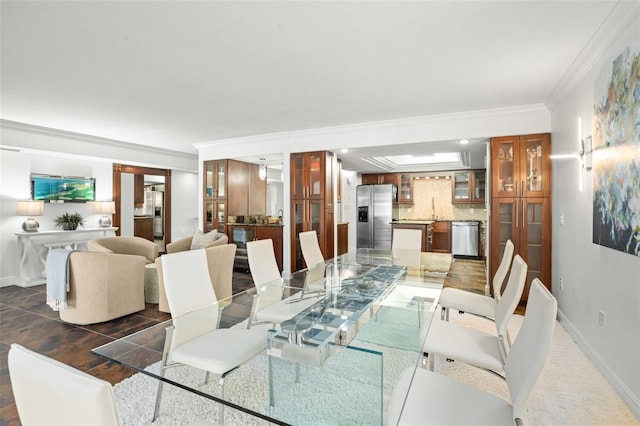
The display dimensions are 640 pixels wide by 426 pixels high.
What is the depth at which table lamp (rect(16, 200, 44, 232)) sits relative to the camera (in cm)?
516

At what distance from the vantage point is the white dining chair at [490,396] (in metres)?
1.18

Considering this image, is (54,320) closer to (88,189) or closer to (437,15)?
(88,189)

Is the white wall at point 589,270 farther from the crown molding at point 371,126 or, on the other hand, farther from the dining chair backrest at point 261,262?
the dining chair backrest at point 261,262

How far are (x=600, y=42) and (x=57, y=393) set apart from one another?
365cm

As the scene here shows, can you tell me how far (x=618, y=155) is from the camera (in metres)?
2.18

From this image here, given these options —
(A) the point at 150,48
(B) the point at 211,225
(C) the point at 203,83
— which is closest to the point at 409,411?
(A) the point at 150,48

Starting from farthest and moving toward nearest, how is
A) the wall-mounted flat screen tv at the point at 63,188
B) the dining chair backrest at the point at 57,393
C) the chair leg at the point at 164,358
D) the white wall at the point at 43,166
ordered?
the wall-mounted flat screen tv at the point at 63,188, the white wall at the point at 43,166, the chair leg at the point at 164,358, the dining chair backrest at the point at 57,393

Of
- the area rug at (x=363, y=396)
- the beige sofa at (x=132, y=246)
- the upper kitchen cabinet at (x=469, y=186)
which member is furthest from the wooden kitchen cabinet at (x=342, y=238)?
the area rug at (x=363, y=396)

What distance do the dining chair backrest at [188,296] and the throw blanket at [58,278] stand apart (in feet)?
7.18

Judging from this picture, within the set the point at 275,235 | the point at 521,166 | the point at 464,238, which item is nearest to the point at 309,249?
the point at 275,235

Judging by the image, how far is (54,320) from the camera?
3.69 m

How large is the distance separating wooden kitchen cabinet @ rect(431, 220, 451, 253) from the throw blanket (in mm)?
7315

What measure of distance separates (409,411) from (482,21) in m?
2.49

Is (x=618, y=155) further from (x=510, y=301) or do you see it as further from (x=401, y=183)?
(x=401, y=183)
